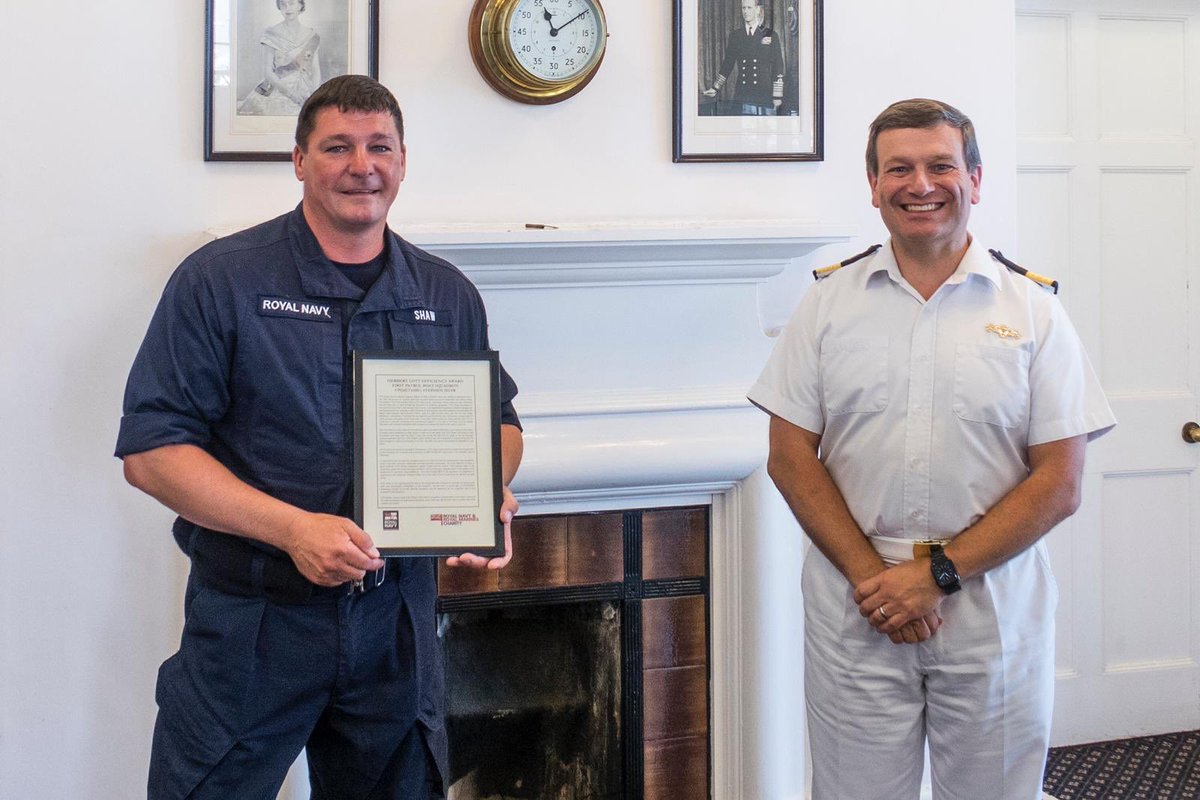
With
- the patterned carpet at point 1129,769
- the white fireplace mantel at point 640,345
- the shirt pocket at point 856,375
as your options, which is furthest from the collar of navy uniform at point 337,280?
the patterned carpet at point 1129,769

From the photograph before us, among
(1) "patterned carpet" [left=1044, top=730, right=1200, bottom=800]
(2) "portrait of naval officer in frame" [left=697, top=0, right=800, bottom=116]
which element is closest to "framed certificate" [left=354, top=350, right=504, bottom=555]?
(2) "portrait of naval officer in frame" [left=697, top=0, right=800, bottom=116]

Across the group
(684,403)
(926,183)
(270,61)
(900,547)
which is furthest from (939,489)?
(270,61)

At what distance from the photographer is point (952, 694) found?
1.74 meters

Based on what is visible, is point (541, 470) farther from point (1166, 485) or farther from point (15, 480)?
point (1166, 485)

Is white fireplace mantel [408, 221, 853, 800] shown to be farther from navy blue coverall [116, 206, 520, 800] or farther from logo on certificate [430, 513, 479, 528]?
logo on certificate [430, 513, 479, 528]

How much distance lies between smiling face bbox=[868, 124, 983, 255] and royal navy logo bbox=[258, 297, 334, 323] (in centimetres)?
85

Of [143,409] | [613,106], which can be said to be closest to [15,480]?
[143,409]

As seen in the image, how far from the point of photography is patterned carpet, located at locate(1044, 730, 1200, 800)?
282 cm

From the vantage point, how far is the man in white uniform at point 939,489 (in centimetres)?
172

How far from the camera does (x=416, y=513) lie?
1.52 m

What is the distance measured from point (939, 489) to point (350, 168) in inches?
38.6

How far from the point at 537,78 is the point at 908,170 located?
83 centimetres

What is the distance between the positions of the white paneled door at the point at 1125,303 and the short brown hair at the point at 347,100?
1.98m

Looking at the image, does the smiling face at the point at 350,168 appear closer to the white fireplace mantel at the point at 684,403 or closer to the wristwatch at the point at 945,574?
the white fireplace mantel at the point at 684,403
